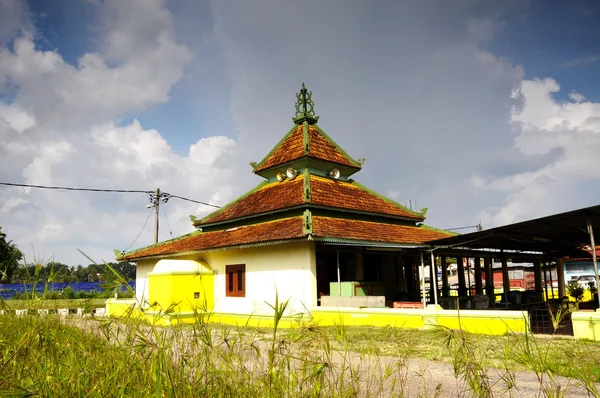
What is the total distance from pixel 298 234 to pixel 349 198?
5258 millimetres

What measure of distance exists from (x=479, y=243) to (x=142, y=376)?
13505mm

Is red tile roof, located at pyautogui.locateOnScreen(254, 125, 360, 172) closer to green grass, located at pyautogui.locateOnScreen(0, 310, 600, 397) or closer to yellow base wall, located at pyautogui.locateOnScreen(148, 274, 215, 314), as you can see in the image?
yellow base wall, located at pyautogui.locateOnScreen(148, 274, 215, 314)

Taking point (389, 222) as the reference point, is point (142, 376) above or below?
below

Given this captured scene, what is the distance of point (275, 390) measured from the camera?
3.53 m

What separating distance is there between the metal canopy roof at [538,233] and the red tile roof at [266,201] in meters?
5.97

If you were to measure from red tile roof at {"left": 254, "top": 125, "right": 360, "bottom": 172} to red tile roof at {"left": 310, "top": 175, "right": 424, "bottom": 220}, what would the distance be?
1036mm

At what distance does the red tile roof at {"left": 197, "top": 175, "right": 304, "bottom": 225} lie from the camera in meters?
18.5

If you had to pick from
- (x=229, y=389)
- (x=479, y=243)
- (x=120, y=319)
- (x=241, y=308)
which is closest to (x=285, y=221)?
(x=241, y=308)

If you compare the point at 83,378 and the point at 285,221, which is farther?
the point at 285,221

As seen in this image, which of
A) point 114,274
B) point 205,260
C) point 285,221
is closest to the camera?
point 114,274

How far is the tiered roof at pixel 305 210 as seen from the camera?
16938 millimetres

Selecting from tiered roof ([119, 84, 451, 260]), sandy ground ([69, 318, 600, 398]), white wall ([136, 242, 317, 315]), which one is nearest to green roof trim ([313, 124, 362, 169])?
tiered roof ([119, 84, 451, 260])

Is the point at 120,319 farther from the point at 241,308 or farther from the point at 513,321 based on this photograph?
the point at 241,308

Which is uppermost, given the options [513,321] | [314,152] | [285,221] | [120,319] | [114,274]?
[314,152]
